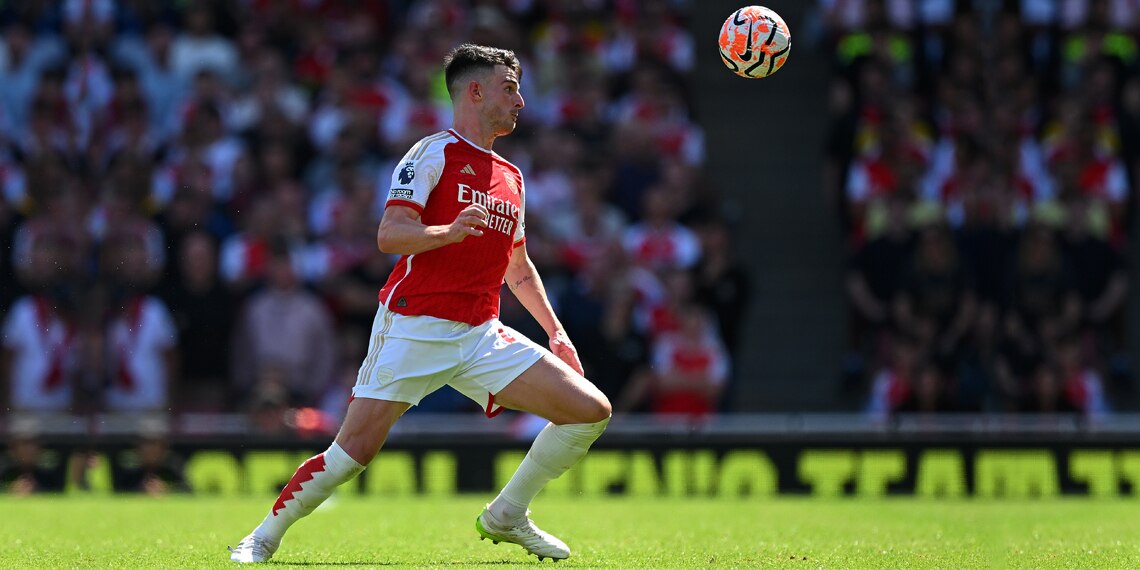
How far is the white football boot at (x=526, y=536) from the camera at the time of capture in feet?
25.5

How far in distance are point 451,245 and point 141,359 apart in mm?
8369

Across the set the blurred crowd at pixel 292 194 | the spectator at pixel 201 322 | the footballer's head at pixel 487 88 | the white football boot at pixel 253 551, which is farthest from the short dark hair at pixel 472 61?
the spectator at pixel 201 322

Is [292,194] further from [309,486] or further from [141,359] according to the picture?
[309,486]

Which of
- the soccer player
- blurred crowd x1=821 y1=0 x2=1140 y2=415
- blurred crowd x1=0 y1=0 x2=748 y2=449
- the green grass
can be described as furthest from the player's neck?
blurred crowd x1=821 y1=0 x2=1140 y2=415

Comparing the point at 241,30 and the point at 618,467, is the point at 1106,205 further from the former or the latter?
the point at 241,30

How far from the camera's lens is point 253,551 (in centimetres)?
745

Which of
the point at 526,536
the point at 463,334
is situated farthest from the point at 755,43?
the point at 526,536

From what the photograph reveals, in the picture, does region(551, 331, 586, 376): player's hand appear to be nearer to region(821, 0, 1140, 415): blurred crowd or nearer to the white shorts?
the white shorts

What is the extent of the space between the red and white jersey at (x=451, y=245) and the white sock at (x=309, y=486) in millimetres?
749

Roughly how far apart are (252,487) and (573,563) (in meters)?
6.97

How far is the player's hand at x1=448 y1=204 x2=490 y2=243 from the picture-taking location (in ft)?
23.6

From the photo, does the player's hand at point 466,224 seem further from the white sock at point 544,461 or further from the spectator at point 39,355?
the spectator at point 39,355

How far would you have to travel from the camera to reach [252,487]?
14070mm

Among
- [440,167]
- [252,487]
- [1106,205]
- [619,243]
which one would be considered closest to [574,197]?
[619,243]
